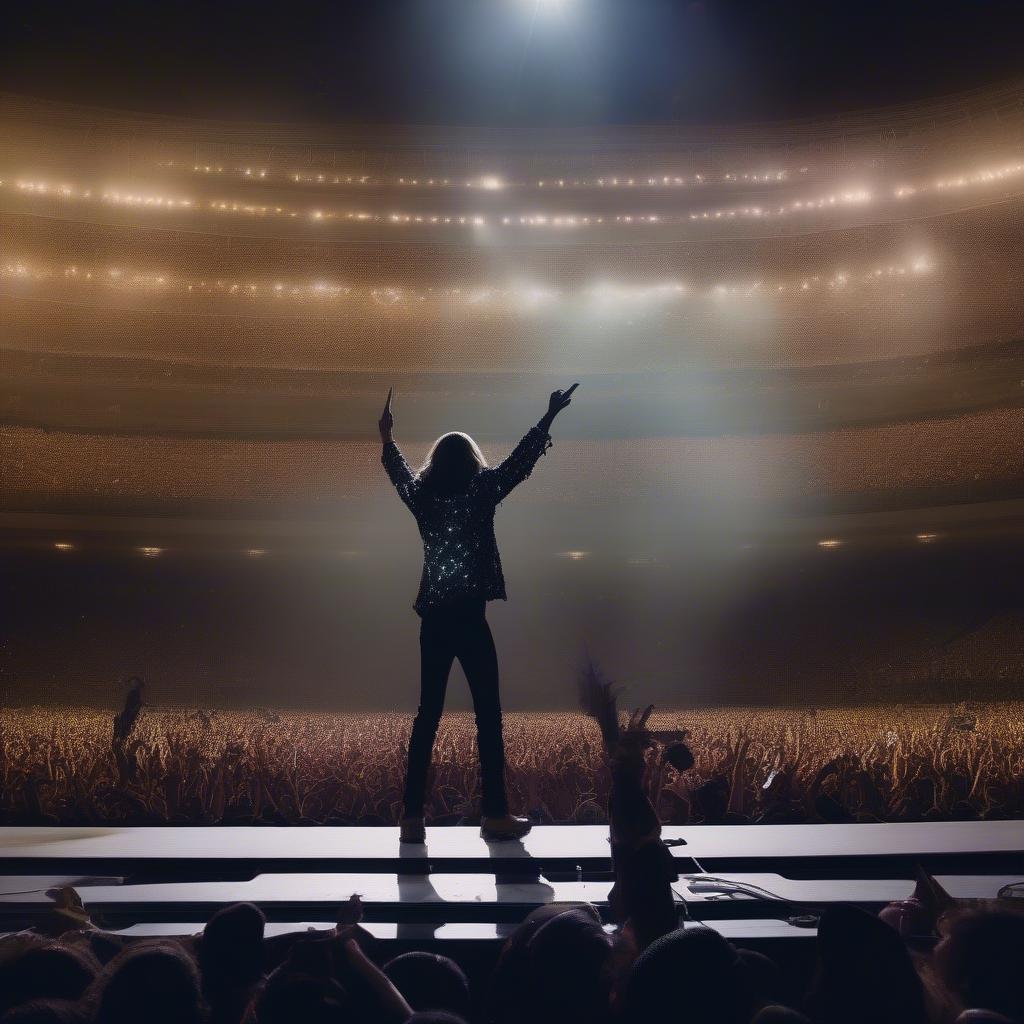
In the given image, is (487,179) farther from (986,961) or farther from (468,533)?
(986,961)

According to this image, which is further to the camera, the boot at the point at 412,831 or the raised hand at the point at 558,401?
the raised hand at the point at 558,401

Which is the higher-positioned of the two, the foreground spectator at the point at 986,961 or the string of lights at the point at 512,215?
the string of lights at the point at 512,215

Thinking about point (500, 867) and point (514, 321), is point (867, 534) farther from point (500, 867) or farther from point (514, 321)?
point (500, 867)

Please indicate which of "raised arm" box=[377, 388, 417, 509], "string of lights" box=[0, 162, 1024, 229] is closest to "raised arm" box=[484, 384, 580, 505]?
"raised arm" box=[377, 388, 417, 509]

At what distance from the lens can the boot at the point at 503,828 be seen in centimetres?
253

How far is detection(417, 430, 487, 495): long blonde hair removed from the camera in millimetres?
2744

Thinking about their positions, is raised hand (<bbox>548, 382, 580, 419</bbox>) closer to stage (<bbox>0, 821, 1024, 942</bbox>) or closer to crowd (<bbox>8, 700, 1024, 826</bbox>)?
stage (<bbox>0, 821, 1024, 942</bbox>)

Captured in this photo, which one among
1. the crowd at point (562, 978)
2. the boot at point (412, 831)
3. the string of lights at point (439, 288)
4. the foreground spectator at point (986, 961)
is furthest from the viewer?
the string of lights at point (439, 288)

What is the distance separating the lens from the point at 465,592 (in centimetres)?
263

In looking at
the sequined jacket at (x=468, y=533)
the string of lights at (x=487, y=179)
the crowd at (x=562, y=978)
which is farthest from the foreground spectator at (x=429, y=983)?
the string of lights at (x=487, y=179)

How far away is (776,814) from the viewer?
2977 mm

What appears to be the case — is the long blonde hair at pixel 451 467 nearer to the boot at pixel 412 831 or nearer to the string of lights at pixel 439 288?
the boot at pixel 412 831

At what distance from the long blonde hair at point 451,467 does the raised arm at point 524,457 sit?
0.09 metres

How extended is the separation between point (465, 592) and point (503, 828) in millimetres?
821
